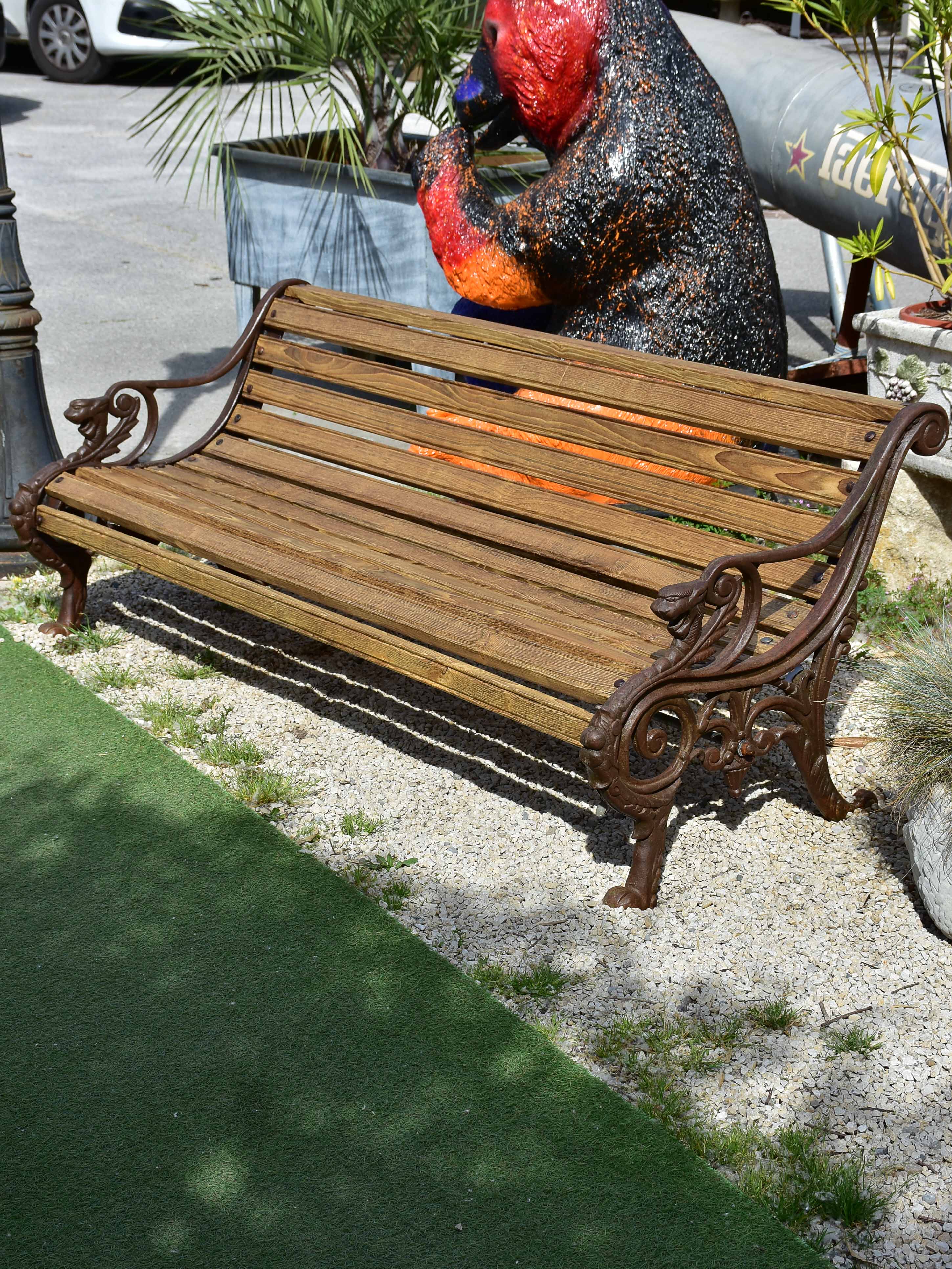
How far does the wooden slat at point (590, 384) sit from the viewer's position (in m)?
3.54

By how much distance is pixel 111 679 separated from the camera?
4531mm

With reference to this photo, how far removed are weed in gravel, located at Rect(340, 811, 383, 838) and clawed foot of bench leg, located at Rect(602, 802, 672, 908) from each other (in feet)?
2.27

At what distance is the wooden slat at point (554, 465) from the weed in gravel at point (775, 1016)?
3.91ft

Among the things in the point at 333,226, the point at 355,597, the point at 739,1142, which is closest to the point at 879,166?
the point at 355,597

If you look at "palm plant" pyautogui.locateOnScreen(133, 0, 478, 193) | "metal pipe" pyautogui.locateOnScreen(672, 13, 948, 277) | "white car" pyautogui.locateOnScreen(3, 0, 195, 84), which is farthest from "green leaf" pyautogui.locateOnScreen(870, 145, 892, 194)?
"white car" pyautogui.locateOnScreen(3, 0, 195, 84)

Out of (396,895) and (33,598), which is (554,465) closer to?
(396,895)

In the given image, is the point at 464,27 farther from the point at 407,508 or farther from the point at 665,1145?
the point at 665,1145

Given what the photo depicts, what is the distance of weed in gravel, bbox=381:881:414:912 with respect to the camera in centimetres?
343

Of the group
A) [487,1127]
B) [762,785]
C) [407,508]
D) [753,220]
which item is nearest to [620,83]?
[753,220]

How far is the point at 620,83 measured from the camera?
4684 millimetres

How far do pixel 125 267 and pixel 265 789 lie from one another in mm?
6628

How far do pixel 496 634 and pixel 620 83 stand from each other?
2236 millimetres

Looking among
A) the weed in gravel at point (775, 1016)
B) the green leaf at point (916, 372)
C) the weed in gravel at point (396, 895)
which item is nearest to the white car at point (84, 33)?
the green leaf at point (916, 372)

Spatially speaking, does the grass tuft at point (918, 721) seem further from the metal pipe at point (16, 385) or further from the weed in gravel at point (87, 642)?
the metal pipe at point (16, 385)
